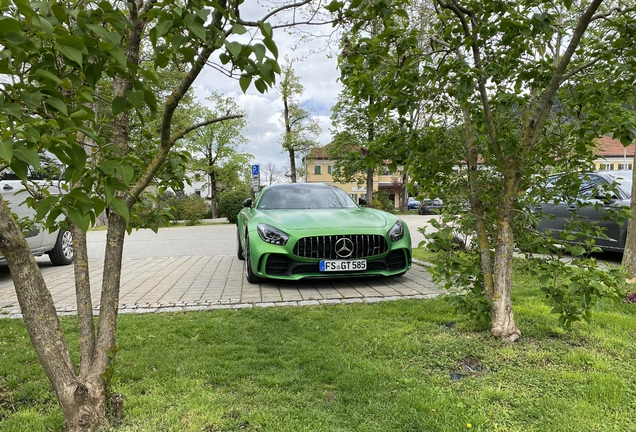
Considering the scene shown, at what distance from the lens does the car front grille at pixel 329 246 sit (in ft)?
15.1

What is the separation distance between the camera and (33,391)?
2182 millimetres

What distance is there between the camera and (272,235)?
15.3 feet

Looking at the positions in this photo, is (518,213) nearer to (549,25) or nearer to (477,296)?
(477,296)

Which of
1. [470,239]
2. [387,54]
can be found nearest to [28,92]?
[387,54]

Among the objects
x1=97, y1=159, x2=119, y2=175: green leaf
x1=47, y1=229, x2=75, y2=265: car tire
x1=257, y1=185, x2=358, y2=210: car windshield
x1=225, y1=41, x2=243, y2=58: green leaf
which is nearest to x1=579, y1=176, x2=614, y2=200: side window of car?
x1=225, y1=41, x2=243, y2=58: green leaf

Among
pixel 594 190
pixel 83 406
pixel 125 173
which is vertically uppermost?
pixel 125 173

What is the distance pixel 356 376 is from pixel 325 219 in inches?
113

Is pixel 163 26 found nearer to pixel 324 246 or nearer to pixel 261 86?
pixel 261 86

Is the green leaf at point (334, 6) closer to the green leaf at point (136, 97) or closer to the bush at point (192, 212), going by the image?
the green leaf at point (136, 97)

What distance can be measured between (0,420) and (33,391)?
303 mm

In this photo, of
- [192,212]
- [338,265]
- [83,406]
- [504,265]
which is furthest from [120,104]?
[192,212]

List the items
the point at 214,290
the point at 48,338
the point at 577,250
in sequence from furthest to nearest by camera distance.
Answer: the point at 214,290
the point at 577,250
the point at 48,338

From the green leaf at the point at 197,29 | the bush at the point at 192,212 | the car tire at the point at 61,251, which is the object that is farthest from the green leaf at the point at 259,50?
the bush at the point at 192,212

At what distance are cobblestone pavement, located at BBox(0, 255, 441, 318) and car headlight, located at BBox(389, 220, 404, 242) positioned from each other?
60cm
